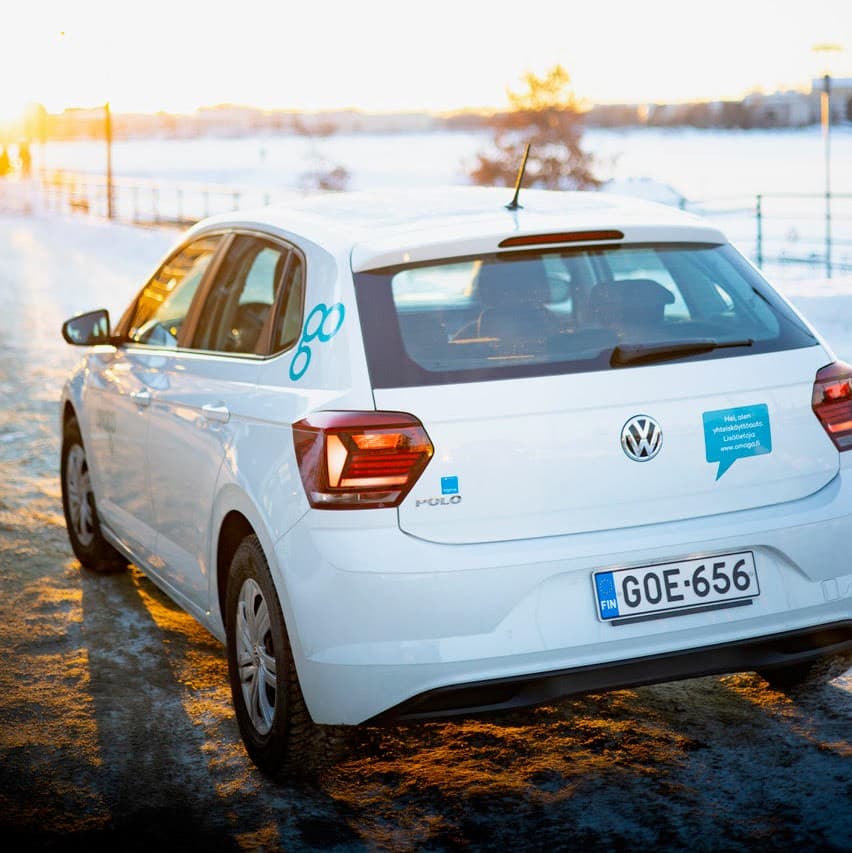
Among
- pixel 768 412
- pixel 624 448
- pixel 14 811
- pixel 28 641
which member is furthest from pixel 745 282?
pixel 28 641

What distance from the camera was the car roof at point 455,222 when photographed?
Result: 13.1 feet

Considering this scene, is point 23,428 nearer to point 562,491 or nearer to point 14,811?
point 14,811

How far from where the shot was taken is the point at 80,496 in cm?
671

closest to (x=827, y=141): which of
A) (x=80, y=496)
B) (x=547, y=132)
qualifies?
(x=80, y=496)

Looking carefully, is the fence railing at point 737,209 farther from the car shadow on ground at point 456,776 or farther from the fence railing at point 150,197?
the car shadow on ground at point 456,776

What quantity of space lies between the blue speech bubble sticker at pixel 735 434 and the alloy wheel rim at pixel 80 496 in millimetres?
3431

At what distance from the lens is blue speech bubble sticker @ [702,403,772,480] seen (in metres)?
3.79

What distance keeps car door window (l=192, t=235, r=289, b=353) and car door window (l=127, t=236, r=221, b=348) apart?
0.70 feet

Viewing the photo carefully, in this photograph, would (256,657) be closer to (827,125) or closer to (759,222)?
(759,222)

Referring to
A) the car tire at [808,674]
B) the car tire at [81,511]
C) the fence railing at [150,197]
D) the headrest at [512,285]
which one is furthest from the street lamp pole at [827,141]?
the headrest at [512,285]

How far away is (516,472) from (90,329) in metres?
2.78

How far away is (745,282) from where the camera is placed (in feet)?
13.9

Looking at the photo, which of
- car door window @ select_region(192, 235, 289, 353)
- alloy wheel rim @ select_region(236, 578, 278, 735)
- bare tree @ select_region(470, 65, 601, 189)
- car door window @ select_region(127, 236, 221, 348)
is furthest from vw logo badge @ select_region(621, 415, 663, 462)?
bare tree @ select_region(470, 65, 601, 189)

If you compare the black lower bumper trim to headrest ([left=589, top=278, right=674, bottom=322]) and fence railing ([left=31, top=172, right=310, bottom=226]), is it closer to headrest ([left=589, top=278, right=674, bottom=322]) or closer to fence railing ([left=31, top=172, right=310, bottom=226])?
headrest ([left=589, top=278, right=674, bottom=322])
